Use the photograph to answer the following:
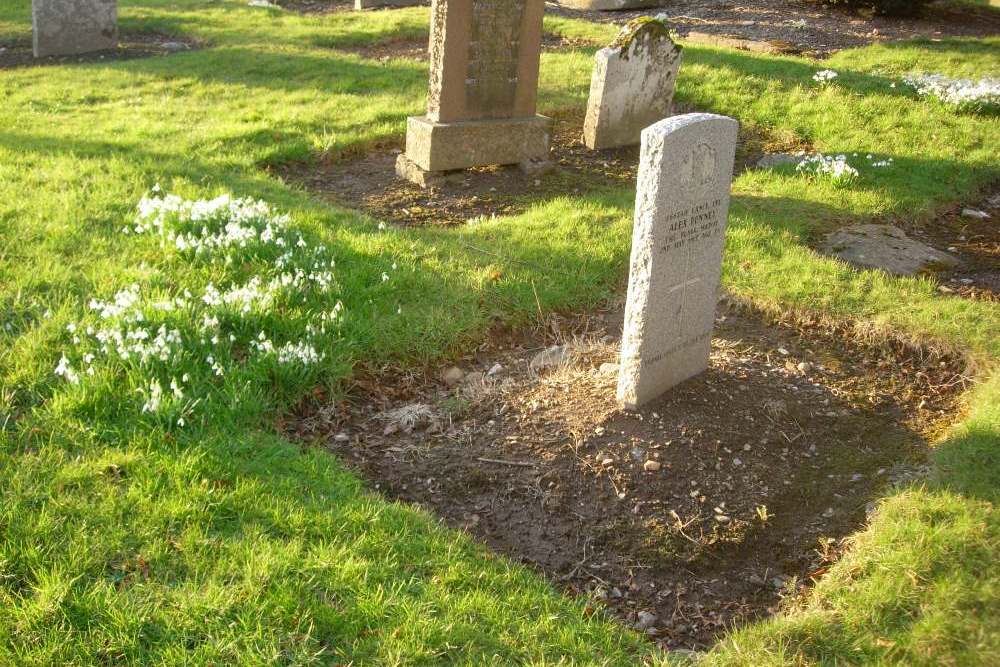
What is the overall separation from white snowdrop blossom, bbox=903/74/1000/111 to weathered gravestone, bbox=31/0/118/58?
430 inches

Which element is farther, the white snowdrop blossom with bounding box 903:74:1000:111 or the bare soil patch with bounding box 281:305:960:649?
the white snowdrop blossom with bounding box 903:74:1000:111

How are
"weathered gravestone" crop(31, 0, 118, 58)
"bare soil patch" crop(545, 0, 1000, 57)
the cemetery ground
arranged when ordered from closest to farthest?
the cemetery ground, "weathered gravestone" crop(31, 0, 118, 58), "bare soil patch" crop(545, 0, 1000, 57)

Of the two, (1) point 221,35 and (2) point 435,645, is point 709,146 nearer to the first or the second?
(2) point 435,645

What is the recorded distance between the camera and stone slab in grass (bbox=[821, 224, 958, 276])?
6965mm

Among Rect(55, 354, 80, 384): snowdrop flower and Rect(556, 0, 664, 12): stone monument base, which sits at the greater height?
Rect(556, 0, 664, 12): stone monument base

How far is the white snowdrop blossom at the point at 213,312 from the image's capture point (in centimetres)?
458

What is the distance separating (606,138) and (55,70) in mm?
7270

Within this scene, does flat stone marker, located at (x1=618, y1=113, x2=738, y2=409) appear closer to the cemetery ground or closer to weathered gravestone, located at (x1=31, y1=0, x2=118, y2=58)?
the cemetery ground

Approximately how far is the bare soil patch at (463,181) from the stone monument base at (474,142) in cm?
18

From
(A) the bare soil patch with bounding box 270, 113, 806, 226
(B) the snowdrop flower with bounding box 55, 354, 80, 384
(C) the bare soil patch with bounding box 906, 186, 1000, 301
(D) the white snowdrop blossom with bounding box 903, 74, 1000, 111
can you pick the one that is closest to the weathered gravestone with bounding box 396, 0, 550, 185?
(A) the bare soil patch with bounding box 270, 113, 806, 226

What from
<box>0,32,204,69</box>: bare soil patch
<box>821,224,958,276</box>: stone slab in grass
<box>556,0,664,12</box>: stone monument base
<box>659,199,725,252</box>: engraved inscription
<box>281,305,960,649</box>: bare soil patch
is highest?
<box>556,0,664,12</box>: stone monument base

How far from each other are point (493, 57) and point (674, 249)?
14.5ft

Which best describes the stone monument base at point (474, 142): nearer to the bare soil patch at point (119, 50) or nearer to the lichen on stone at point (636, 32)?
the lichen on stone at point (636, 32)

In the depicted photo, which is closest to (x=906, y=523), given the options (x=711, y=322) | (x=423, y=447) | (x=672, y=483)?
Answer: (x=672, y=483)
